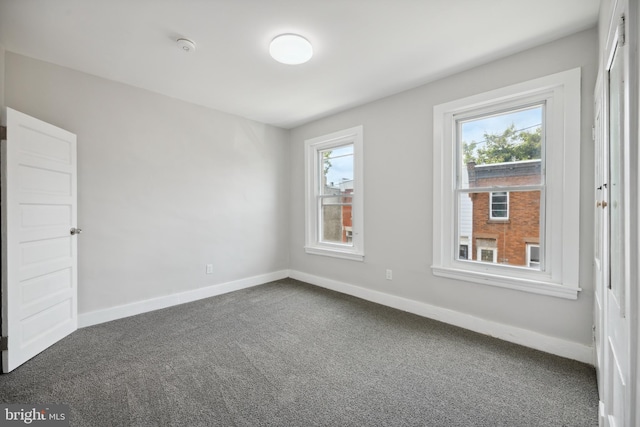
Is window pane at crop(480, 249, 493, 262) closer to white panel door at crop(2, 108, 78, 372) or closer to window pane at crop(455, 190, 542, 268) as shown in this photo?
window pane at crop(455, 190, 542, 268)

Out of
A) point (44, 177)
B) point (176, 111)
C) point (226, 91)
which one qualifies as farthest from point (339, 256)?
point (44, 177)

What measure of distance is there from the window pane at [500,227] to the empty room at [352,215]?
0.02 m

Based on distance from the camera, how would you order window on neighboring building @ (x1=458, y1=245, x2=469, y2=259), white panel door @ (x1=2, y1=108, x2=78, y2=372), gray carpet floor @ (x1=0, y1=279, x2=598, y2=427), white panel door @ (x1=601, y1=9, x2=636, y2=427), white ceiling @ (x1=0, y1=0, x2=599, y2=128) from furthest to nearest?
window on neighboring building @ (x1=458, y1=245, x2=469, y2=259) → white panel door @ (x1=2, y1=108, x2=78, y2=372) → white ceiling @ (x1=0, y1=0, x2=599, y2=128) → gray carpet floor @ (x1=0, y1=279, x2=598, y2=427) → white panel door @ (x1=601, y1=9, x2=636, y2=427)

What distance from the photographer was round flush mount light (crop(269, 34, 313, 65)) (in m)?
2.23

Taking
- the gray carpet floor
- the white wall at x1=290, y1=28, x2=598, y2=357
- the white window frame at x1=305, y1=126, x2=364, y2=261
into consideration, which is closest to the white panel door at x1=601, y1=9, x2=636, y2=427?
the gray carpet floor

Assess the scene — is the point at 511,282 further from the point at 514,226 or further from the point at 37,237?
the point at 37,237

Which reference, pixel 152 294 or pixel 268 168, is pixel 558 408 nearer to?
pixel 152 294

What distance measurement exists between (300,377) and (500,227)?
223 centimetres

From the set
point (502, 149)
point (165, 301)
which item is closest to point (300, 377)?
point (165, 301)

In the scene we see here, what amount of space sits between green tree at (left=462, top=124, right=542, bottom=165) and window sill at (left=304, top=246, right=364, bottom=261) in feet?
5.74

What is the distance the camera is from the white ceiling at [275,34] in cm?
193

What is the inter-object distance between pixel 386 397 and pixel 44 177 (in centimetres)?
320

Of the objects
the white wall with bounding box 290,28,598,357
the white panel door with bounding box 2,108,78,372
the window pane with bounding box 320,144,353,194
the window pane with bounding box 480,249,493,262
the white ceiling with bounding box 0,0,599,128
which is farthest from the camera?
the window pane with bounding box 320,144,353,194

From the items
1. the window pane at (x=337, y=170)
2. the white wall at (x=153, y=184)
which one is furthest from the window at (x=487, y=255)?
the white wall at (x=153, y=184)
